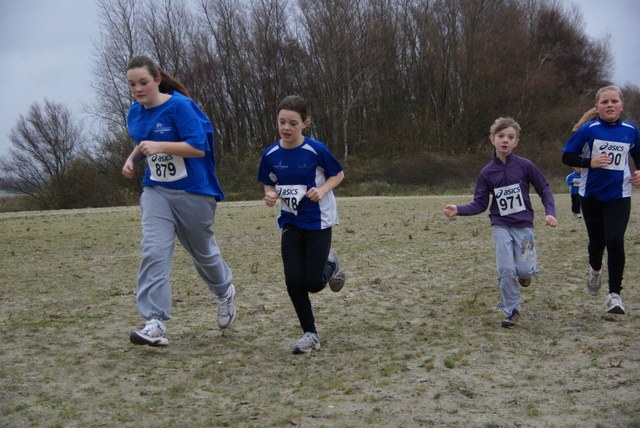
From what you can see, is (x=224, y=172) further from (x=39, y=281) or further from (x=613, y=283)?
(x=613, y=283)

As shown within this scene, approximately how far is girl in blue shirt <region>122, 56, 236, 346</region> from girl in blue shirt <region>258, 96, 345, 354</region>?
1.75ft

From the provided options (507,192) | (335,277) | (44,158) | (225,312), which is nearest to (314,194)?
A: (335,277)

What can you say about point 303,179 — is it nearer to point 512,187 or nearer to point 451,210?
point 451,210

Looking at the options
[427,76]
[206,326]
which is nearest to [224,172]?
[427,76]

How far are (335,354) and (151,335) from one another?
133cm

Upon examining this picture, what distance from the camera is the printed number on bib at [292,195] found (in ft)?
16.1

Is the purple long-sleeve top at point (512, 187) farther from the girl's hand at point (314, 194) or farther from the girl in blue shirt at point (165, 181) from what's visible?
the girl in blue shirt at point (165, 181)

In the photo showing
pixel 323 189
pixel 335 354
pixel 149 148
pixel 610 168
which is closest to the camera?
pixel 149 148

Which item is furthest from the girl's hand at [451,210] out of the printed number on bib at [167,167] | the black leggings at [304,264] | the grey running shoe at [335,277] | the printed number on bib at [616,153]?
the printed number on bib at [167,167]

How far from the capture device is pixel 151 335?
453 centimetres

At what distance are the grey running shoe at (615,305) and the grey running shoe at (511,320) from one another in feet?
2.76

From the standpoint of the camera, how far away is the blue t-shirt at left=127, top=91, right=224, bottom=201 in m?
4.77

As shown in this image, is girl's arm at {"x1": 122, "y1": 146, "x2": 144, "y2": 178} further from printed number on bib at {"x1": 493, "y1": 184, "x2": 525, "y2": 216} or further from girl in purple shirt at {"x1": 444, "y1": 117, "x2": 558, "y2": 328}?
printed number on bib at {"x1": 493, "y1": 184, "x2": 525, "y2": 216}

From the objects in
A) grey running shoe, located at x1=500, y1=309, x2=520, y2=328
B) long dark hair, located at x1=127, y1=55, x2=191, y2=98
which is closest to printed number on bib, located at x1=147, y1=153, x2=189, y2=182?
long dark hair, located at x1=127, y1=55, x2=191, y2=98
